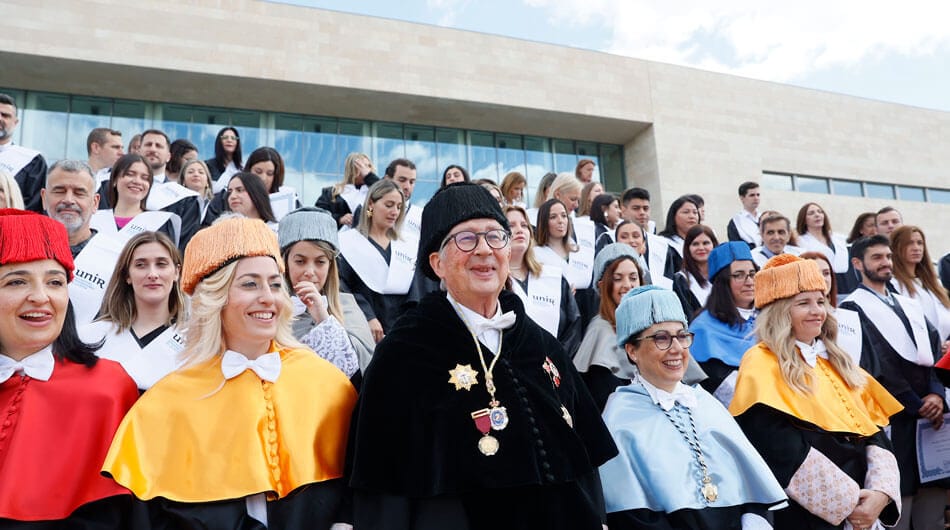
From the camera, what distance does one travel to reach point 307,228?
4418 mm

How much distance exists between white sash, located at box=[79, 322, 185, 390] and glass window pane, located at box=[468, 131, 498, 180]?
2146 cm

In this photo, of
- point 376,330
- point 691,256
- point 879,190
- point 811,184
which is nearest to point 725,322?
point 691,256

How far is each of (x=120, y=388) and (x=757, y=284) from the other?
3977 millimetres

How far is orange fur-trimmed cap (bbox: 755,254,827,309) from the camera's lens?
453 centimetres

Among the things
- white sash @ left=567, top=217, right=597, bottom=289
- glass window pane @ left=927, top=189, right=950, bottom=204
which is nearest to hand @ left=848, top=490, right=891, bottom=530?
white sash @ left=567, top=217, right=597, bottom=289

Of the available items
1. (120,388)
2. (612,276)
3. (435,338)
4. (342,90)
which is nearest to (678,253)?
(612,276)

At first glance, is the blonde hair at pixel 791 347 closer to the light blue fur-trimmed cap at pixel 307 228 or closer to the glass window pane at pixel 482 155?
the light blue fur-trimmed cap at pixel 307 228

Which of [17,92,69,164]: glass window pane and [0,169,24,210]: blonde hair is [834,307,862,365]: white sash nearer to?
[0,169,24,210]: blonde hair

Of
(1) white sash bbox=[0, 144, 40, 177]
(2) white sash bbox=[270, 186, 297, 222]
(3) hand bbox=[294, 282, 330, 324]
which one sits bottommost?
(3) hand bbox=[294, 282, 330, 324]

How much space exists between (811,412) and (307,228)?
3.36 meters

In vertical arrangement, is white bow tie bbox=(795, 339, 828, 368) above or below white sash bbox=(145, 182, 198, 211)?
below

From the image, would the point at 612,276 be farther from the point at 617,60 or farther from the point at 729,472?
the point at 617,60

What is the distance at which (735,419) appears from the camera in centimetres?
429

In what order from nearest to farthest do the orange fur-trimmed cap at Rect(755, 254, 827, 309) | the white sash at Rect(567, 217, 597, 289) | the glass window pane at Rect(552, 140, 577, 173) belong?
the orange fur-trimmed cap at Rect(755, 254, 827, 309)
the white sash at Rect(567, 217, 597, 289)
the glass window pane at Rect(552, 140, 577, 173)
